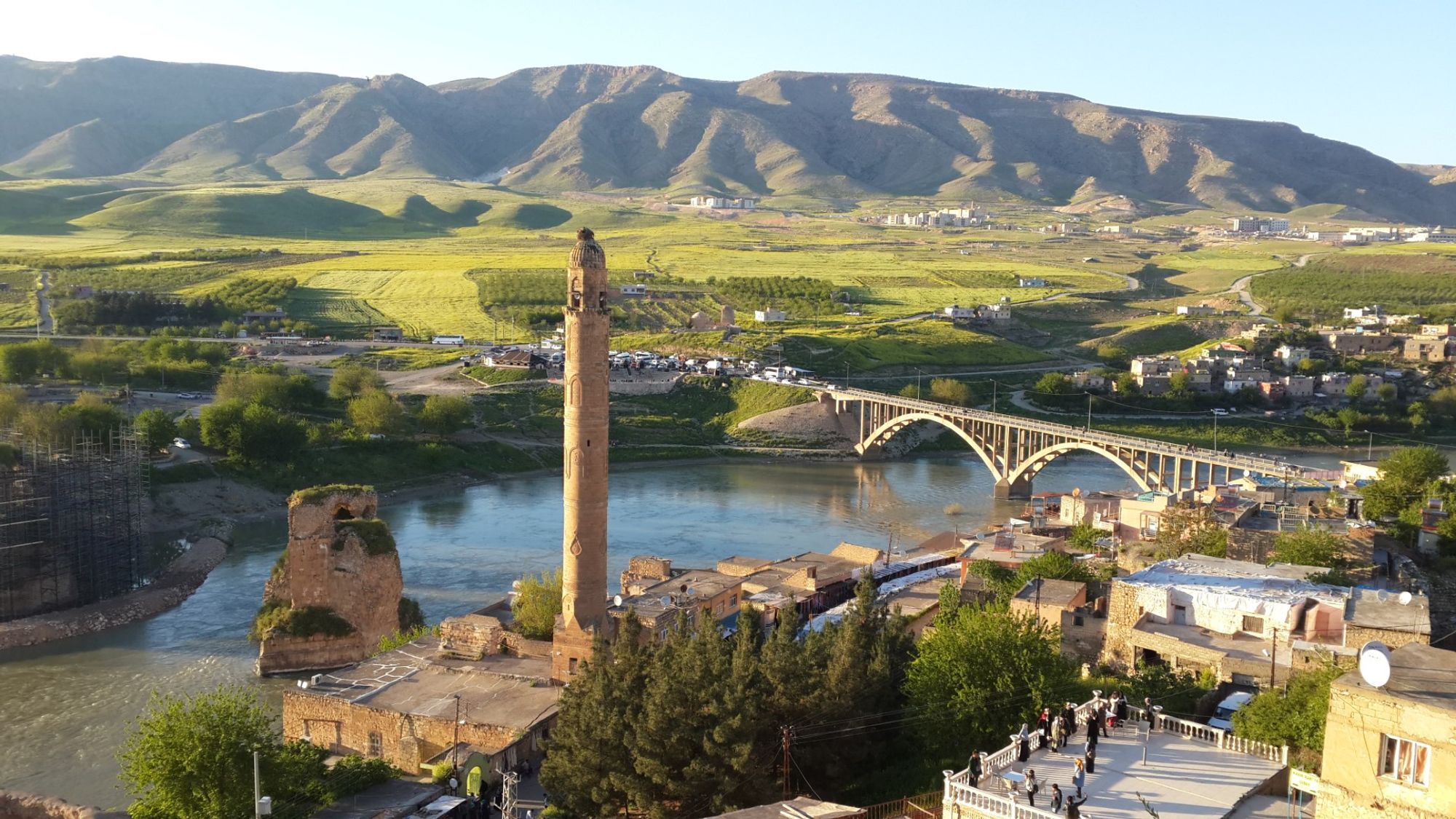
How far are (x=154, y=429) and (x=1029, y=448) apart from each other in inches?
1363

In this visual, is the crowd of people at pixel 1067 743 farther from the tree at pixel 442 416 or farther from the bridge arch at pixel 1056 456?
the tree at pixel 442 416

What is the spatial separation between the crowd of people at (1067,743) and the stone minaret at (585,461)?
10017mm

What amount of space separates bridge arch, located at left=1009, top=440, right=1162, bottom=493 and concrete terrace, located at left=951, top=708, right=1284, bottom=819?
3484 centimetres

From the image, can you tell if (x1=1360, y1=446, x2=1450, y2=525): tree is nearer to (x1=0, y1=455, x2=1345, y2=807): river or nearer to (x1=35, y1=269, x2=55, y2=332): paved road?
(x1=0, y1=455, x2=1345, y2=807): river

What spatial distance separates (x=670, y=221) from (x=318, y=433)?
11671 centimetres

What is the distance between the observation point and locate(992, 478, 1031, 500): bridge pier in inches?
2105

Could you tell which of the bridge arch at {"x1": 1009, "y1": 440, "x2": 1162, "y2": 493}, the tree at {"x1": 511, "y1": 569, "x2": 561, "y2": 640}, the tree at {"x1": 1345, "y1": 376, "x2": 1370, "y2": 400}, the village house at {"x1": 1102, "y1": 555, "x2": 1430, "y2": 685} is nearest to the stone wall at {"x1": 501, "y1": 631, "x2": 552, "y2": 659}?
the tree at {"x1": 511, "y1": 569, "x2": 561, "y2": 640}

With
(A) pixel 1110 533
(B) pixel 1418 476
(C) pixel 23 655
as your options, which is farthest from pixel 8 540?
(B) pixel 1418 476

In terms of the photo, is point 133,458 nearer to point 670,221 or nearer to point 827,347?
point 827,347

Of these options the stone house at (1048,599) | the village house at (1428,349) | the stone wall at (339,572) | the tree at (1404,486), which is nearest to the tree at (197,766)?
the stone house at (1048,599)

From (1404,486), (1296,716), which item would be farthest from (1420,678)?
(1404,486)

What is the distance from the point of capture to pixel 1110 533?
32.4 m

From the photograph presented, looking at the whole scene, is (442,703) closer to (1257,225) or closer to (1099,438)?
(1099,438)

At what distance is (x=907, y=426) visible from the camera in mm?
65500
